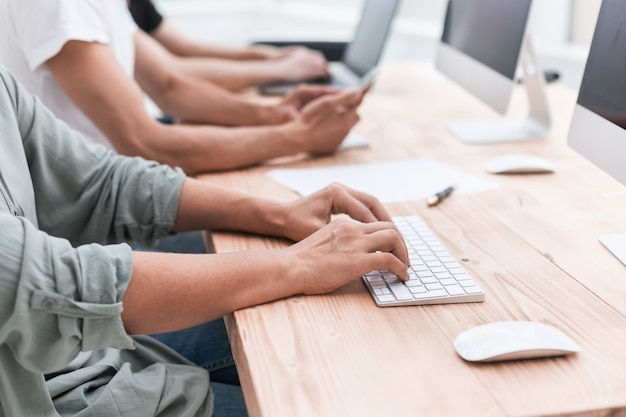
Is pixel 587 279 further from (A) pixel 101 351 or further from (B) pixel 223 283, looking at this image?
(A) pixel 101 351

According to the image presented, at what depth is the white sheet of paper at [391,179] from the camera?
123cm

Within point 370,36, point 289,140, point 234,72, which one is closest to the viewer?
point 289,140

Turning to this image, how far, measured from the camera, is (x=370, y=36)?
77.4 inches

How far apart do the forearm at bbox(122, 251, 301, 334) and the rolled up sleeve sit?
27 millimetres

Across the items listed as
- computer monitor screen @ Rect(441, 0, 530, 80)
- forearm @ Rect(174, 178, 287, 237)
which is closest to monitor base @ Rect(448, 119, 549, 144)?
computer monitor screen @ Rect(441, 0, 530, 80)

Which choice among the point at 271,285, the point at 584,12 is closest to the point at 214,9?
the point at 584,12

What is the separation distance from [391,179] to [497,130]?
1.38ft

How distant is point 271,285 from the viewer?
33.0 inches

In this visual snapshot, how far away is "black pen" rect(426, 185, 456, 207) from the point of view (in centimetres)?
117

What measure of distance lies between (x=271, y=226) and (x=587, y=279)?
447mm

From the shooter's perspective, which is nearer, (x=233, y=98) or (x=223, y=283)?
(x=223, y=283)

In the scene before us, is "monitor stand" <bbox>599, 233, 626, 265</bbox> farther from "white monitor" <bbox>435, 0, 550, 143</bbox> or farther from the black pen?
"white monitor" <bbox>435, 0, 550, 143</bbox>

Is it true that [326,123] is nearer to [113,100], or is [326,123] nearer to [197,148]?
[197,148]

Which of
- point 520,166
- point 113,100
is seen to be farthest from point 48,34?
point 520,166
